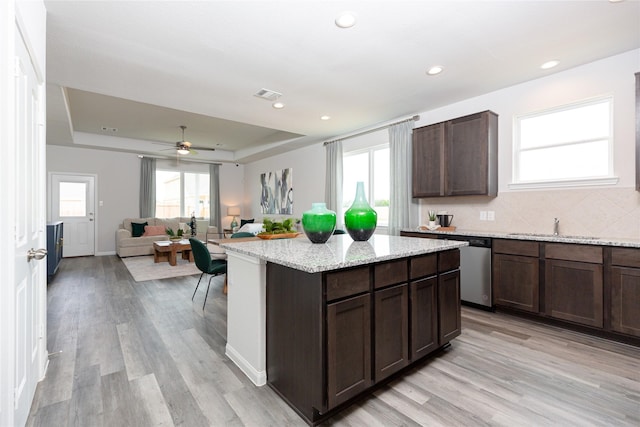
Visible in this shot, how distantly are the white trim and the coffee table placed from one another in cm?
586

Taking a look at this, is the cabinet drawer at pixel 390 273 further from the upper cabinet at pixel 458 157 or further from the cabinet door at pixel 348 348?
the upper cabinet at pixel 458 157

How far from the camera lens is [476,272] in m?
3.55

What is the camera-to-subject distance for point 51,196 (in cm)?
704

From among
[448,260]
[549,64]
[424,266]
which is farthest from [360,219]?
[549,64]

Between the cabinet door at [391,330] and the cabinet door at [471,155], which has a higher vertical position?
the cabinet door at [471,155]

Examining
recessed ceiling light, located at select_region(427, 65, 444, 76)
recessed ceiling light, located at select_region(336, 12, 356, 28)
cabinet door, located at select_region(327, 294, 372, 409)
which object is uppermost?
recessed ceiling light, located at select_region(427, 65, 444, 76)

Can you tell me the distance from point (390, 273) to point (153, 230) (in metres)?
7.35

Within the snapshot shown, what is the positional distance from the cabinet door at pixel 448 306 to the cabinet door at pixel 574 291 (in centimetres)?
120

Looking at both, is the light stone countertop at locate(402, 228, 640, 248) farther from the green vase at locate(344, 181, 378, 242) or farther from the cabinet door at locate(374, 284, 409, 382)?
the cabinet door at locate(374, 284, 409, 382)

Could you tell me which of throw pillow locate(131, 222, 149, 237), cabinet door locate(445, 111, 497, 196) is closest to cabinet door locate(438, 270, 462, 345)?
cabinet door locate(445, 111, 497, 196)

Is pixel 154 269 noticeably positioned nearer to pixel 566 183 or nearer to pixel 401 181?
pixel 401 181

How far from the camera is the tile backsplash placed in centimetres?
292

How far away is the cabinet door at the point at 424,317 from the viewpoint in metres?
2.13

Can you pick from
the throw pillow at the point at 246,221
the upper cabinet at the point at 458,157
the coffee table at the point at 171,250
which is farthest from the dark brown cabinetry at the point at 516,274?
the throw pillow at the point at 246,221
